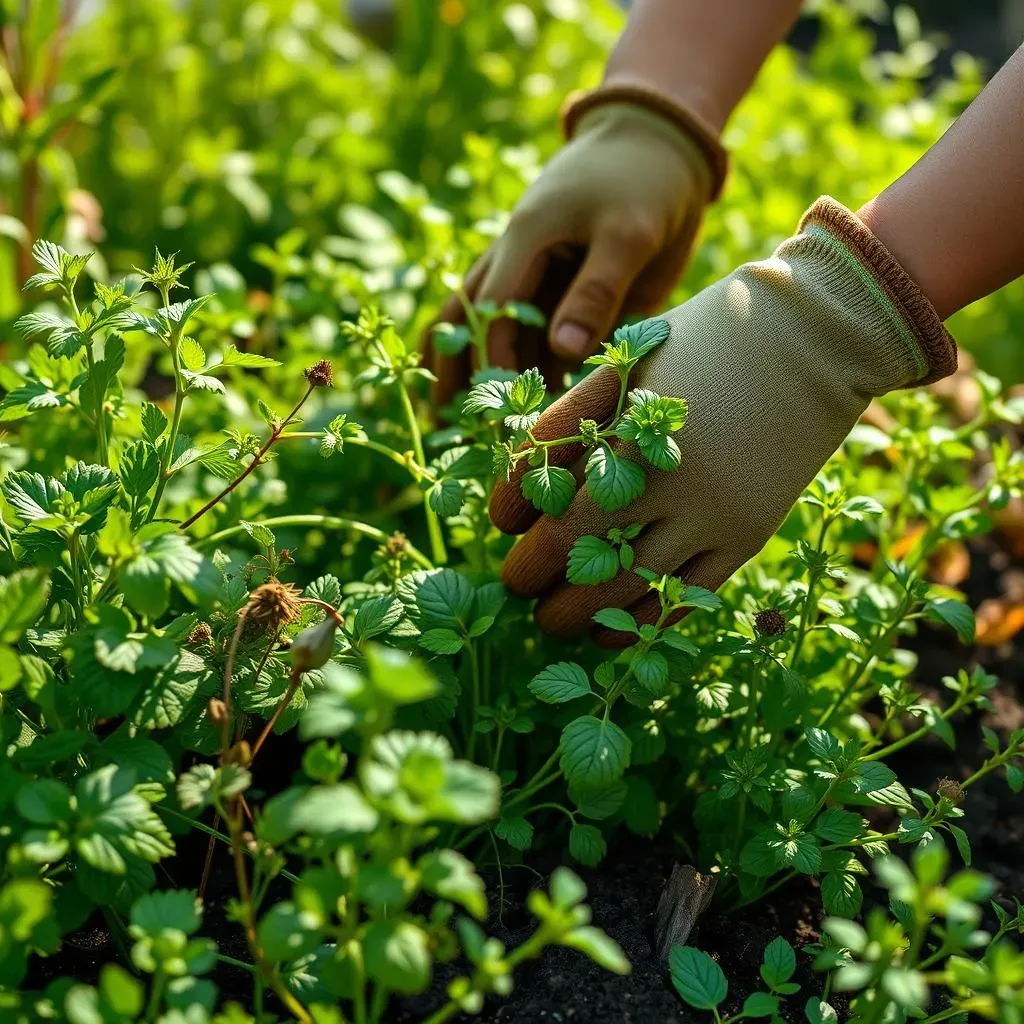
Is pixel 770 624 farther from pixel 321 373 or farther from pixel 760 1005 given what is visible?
pixel 321 373

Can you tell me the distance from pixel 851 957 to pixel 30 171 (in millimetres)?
1905

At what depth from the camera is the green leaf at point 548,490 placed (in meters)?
1.15

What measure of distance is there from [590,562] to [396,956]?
18.7 inches

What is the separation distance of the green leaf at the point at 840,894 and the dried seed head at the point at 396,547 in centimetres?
59

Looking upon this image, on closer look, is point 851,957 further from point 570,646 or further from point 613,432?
point 613,432

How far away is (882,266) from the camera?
1224mm

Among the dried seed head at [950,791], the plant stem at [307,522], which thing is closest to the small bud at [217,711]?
the plant stem at [307,522]

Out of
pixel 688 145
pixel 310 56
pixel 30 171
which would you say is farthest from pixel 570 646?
pixel 310 56

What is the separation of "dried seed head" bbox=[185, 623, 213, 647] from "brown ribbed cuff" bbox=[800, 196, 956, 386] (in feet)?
2.68

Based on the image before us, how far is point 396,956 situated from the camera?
0.79m

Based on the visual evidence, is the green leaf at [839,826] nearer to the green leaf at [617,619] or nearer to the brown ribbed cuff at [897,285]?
the green leaf at [617,619]

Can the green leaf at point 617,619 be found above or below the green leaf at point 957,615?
below

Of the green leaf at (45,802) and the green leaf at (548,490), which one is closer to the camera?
the green leaf at (45,802)

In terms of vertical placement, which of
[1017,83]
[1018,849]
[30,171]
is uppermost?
[1017,83]
